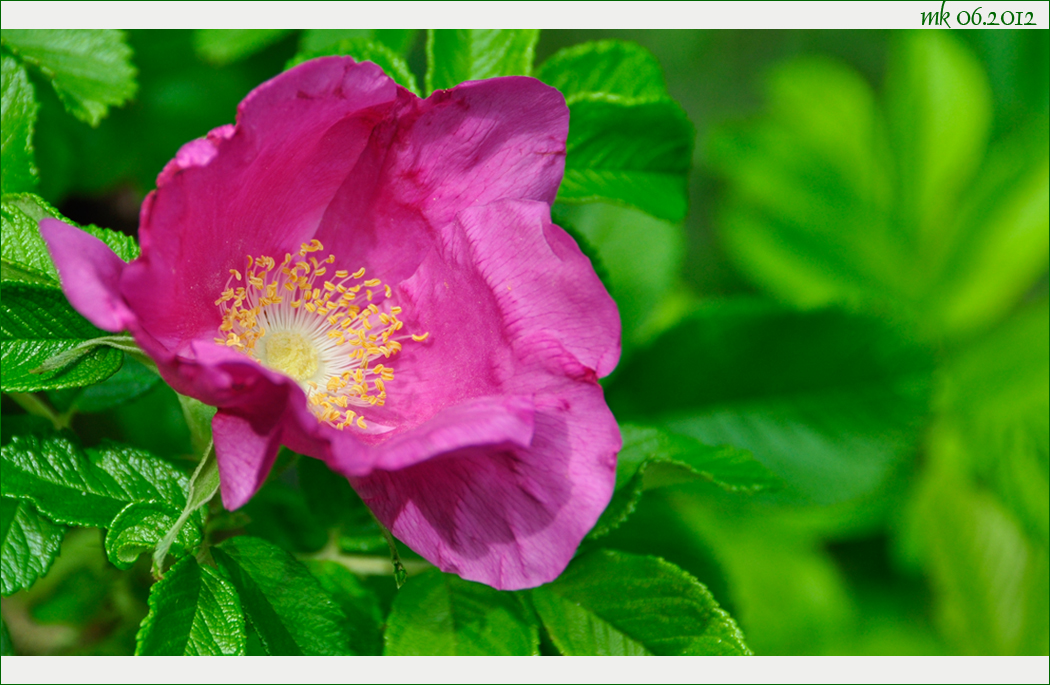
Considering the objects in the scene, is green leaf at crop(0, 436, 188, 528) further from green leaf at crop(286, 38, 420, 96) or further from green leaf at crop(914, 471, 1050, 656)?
green leaf at crop(914, 471, 1050, 656)

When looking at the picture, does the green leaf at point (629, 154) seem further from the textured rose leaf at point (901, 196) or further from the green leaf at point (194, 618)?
the textured rose leaf at point (901, 196)

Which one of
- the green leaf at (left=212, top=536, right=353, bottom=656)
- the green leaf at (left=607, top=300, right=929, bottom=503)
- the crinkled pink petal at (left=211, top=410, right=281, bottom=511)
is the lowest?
the green leaf at (left=607, top=300, right=929, bottom=503)

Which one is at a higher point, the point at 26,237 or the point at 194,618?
the point at 26,237

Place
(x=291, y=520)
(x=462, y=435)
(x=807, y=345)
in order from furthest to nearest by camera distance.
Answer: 1. (x=807, y=345)
2. (x=291, y=520)
3. (x=462, y=435)

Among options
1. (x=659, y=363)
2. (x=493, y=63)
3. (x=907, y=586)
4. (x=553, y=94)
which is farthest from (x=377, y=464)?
(x=907, y=586)

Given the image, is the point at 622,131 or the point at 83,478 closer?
the point at 83,478

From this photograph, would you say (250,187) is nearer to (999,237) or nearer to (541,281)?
(541,281)

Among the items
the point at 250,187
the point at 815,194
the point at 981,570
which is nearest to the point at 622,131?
the point at 250,187

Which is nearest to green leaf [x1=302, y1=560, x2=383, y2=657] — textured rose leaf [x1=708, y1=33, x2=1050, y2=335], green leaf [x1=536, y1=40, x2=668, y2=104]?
green leaf [x1=536, y1=40, x2=668, y2=104]
